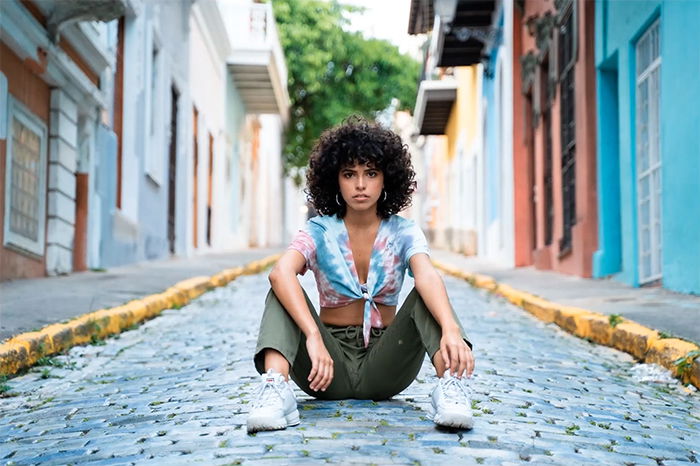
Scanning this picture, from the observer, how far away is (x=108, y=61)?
11.3 meters

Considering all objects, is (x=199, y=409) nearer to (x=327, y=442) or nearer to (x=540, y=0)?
(x=327, y=442)

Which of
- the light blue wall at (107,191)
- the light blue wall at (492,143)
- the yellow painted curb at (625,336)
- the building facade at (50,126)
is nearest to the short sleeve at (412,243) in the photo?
the yellow painted curb at (625,336)

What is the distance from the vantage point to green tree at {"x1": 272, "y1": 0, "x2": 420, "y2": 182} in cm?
3136

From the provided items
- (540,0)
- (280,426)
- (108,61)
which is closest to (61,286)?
(108,61)

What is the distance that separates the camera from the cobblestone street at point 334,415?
275 cm

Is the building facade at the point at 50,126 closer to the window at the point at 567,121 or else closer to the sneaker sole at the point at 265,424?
the window at the point at 567,121

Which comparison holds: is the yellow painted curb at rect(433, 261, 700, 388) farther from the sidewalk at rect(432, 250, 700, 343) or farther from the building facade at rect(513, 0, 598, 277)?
the building facade at rect(513, 0, 598, 277)

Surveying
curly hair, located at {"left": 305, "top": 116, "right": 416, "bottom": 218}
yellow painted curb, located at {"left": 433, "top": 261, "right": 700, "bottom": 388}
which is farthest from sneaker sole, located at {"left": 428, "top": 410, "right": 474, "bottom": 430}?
yellow painted curb, located at {"left": 433, "top": 261, "right": 700, "bottom": 388}

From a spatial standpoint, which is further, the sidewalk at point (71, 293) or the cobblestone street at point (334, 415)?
the sidewalk at point (71, 293)

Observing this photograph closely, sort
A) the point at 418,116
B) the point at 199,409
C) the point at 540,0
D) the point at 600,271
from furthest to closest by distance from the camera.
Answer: the point at 418,116 < the point at 540,0 < the point at 600,271 < the point at 199,409

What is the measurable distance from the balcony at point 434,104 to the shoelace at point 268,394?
22786mm

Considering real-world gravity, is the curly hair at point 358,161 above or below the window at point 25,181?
below

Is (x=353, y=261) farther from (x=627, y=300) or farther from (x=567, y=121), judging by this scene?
(x=567, y=121)

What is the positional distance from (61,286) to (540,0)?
9007mm
